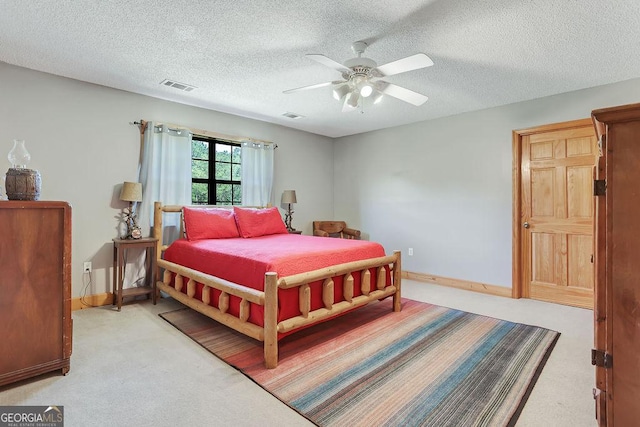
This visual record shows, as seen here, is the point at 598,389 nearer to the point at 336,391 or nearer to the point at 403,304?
the point at 336,391

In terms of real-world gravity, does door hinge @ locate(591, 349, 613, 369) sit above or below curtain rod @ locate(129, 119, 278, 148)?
below

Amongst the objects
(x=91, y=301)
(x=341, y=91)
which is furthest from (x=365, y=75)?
(x=91, y=301)

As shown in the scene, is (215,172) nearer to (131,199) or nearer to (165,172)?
(165,172)

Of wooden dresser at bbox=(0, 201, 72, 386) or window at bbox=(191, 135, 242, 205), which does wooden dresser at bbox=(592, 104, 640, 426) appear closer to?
wooden dresser at bbox=(0, 201, 72, 386)

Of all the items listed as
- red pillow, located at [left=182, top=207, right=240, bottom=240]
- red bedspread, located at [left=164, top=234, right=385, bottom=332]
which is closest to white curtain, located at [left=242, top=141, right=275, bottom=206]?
red pillow, located at [left=182, top=207, right=240, bottom=240]

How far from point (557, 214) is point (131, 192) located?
479 cm

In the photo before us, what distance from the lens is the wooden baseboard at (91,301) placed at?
3249 mm

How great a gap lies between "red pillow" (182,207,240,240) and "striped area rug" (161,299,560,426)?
34.5 inches

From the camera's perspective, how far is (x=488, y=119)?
13.3 ft

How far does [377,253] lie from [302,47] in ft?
6.50

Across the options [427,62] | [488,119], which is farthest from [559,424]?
[488,119]

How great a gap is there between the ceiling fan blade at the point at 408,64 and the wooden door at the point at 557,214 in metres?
2.39

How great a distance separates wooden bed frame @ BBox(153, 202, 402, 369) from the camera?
2.12 metres

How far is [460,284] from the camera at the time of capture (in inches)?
170
